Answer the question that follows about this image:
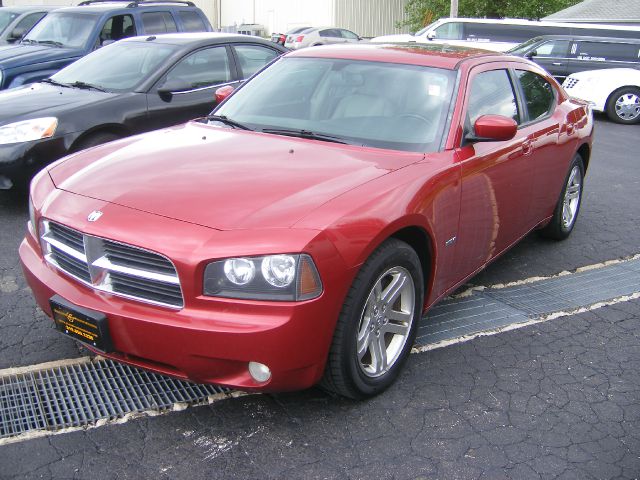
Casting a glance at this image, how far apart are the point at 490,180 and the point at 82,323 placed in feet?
7.90

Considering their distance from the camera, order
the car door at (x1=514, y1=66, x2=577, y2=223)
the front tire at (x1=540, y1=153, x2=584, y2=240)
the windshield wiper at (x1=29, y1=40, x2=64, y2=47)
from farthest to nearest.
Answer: the windshield wiper at (x1=29, y1=40, x2=64, y2=47), the front tire at (x1=540, y1=153, x2=584, y2=240), the car door at (x1=514, y1=66, x2=577, y2=223)

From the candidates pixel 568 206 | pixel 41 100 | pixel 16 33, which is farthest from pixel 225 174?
pixel 16 33

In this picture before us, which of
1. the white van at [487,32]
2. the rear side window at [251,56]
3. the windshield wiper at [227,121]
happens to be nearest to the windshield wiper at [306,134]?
the windshield wiper at [227,121]

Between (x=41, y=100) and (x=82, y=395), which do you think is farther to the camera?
(x=41, y=100)

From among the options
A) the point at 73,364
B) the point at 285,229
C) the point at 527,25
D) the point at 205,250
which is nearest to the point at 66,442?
the point at 73,364

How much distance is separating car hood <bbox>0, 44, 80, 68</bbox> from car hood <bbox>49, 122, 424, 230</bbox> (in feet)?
19.1

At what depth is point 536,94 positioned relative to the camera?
509 cm

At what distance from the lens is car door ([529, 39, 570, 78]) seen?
1600cm

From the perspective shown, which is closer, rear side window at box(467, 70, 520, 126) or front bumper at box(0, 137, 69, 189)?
rear side window at box(467, 70, 520, 126)

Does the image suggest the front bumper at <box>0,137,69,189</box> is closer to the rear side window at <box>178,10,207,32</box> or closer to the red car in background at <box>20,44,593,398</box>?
the red car in background at <box>20,44,593,398</box>

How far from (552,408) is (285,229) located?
1.62 metres

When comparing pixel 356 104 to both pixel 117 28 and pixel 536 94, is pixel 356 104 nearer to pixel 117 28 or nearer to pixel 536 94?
pixel 536 94

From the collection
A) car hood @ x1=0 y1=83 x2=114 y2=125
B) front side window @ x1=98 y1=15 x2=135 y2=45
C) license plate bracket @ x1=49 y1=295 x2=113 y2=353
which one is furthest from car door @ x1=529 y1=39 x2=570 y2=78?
license plate bracket @ x1=49 y1=295 x2=113 y2=353

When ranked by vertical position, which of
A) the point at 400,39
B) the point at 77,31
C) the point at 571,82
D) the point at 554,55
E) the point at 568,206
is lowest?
the point at 571,82
